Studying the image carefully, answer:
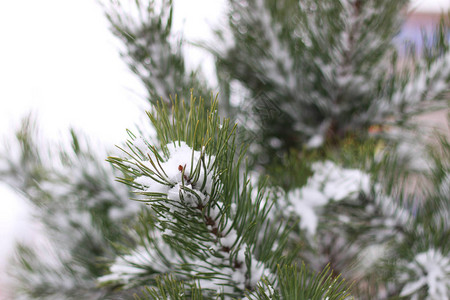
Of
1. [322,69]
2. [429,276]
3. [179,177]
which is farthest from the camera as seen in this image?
[322,69]

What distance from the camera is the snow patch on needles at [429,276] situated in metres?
0.36

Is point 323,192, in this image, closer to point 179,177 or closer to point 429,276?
point 429,276

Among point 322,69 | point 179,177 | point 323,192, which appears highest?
point 322,69

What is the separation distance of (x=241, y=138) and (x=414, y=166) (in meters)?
0.48

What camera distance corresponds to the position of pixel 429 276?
1.22ft

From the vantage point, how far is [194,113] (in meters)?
0.22

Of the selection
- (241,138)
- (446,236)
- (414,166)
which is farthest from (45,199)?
(414,166)

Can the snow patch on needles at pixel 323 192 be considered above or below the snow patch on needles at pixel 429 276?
above

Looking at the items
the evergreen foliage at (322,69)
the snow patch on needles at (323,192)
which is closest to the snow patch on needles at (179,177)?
the snow patch on needles at (323,192)

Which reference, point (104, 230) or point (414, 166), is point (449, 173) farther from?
point (104, 230)

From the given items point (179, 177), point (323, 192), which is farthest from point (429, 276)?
point (179, 177)

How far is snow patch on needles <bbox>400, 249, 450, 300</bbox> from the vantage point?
361mm

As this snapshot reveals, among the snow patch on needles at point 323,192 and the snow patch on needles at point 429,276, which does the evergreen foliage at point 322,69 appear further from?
the snow patch on needles at point 429,276

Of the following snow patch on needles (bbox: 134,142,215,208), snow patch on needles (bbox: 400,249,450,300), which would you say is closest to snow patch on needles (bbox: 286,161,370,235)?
snow patch on needles (bbox: 400,249,450,300)
